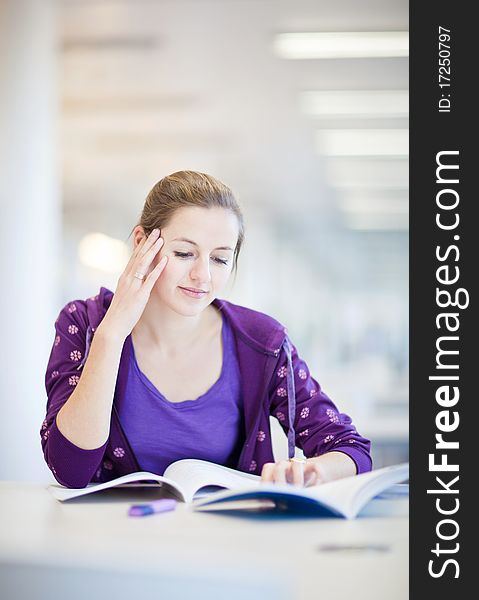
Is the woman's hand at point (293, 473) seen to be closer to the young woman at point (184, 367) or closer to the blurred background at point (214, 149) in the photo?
the young woman at point (184, 367)

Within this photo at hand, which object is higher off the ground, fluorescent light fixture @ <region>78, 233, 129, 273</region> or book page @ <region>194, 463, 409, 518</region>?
fluorescent light fixture @ <region>78, 233, 129, 273</region>

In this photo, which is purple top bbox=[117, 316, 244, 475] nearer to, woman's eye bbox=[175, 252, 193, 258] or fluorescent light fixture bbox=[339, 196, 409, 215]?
woman's eye bbox=[175, 252, 193, 258]

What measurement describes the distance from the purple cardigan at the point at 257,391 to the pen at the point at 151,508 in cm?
22

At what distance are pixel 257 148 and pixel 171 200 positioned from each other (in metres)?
3.83

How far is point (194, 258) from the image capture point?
39.8 inches

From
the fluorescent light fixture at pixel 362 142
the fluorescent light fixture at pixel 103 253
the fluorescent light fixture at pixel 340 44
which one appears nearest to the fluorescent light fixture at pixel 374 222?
the fluorescent light fixture at pixel 362 142

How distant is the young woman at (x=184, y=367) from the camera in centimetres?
96

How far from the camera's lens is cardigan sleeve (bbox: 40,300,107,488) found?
91 cm

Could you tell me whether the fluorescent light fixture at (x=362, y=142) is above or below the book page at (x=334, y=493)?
above

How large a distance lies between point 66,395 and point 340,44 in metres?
2.31

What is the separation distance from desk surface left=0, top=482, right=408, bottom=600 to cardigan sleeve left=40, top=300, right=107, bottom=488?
0.12 m

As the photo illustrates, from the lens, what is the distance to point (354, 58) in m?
3.31

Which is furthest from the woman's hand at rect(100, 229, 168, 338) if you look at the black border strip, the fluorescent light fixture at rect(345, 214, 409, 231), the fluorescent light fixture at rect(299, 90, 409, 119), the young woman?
the fluorescent light fixture at rect(345, 214, 409, 231)

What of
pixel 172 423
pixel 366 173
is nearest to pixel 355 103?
pixel 366 173
